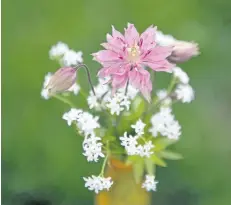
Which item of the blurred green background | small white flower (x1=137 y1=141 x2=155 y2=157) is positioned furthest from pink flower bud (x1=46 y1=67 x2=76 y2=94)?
the blurred green background

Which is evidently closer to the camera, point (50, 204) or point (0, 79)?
point (50, 204)

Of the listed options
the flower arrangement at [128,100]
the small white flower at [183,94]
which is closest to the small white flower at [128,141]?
the flower arrangement at [128,100]

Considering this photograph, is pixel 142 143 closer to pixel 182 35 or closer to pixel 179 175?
pixel 179 175

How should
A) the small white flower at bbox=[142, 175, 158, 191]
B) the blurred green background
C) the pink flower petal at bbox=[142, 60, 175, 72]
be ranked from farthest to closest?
the blurred green background
the small white flower at bbox=[142, 175, 158, 191]
the pink flower petal at bbox=[142, 60, 175, 72]

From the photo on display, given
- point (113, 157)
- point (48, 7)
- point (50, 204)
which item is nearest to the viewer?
point (113, 157)

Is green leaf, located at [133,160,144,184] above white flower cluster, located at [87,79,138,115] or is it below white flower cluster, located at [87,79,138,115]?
below

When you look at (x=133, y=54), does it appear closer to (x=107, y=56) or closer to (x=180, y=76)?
(x=107, y=56)

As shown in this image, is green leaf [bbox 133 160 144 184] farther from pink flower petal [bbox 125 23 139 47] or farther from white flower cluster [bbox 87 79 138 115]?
pink flower petal [bbox 125 23 139 47]

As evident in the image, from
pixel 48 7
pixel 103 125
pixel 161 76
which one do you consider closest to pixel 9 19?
pixel 48 7
